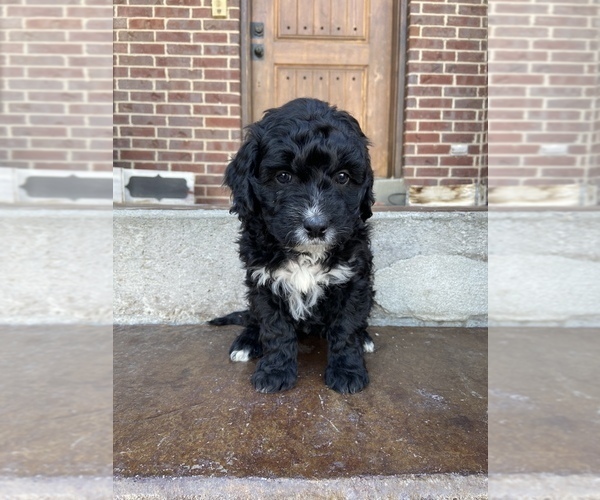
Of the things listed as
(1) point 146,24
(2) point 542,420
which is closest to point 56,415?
(2) point 542,420

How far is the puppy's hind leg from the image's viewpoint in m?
2.10

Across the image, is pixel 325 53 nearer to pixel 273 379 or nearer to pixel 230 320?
pixel 230 320

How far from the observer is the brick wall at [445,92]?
3266 millimetres

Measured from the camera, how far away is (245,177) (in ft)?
5.69

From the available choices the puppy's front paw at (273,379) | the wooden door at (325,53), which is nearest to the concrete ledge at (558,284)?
the puppy's front paw at (273,379)

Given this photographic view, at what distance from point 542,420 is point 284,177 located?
4.18 ft

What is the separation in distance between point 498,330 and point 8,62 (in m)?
1.99

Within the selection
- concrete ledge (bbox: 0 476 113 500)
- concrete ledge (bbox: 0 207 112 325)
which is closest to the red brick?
concrete ledge (bbox: 0 207 112 325)

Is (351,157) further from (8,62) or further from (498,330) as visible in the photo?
(8,62)

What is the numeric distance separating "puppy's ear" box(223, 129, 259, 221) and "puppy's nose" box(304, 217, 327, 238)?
312mm

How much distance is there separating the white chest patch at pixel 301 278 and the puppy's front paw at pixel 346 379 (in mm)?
314

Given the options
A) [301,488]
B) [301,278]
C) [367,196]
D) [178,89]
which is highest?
[178,89]

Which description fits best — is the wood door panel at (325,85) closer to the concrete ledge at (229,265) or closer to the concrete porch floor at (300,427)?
the concrete ledge at (229,265)

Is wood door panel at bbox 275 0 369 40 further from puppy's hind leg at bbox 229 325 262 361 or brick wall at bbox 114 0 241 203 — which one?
puppy's hind leg at bbox 229 325 262 361
